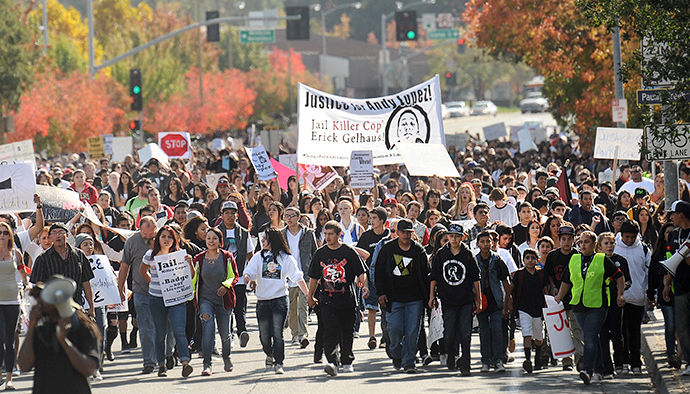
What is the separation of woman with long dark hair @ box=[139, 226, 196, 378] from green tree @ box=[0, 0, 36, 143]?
101ft

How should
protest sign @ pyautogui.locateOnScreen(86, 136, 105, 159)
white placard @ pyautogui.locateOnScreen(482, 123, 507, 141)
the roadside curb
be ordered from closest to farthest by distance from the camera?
the roadside curb
protest sign @ pyautogui.locateOnScreen(86, 136, 105, 159)
white placard @ pyautogui.locateOnScreen(482, 123, 507, 141)

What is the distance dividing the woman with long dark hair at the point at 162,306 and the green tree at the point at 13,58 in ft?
101

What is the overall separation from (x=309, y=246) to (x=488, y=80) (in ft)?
315

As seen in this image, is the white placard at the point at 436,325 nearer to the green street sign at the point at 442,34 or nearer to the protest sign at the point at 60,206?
the protest sign at the point at 60,206

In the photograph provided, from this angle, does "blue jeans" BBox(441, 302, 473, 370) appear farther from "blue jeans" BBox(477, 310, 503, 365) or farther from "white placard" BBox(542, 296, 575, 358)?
"white placard" BBox(542, 296, 575, 358)

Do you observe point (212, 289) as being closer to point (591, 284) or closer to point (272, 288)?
point (272, 288)

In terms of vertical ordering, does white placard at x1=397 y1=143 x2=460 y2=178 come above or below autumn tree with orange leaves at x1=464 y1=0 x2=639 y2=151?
below

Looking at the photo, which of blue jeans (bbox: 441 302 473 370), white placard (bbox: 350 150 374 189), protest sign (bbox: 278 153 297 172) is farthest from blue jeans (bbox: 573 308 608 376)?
protest sign (bbox: 278 153 297 172)

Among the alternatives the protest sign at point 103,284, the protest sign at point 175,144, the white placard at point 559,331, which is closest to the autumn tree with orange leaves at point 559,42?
the protest sign at point 175,144

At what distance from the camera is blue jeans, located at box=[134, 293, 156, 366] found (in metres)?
11.7

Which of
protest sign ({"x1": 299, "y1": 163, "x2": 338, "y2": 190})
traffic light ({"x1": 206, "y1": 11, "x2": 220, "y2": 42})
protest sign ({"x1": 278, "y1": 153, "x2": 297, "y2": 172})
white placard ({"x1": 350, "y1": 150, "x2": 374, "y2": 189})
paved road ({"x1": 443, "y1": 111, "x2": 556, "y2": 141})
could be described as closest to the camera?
white placard ({"x1": 350, "y1": 150, "x2": 374, "y2": 189})

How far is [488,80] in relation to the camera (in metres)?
108

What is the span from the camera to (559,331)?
11.4 meters

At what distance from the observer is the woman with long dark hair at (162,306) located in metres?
11.5
